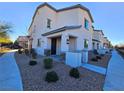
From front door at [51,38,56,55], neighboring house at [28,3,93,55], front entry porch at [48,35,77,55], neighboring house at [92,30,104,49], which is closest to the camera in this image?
front entry porch at [48,35,77,55]

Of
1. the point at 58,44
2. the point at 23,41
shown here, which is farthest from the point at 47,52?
the point at 23,41

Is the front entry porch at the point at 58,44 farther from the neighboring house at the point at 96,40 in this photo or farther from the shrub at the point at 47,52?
the neighboring house at the point at 96,40

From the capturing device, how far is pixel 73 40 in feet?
61.7

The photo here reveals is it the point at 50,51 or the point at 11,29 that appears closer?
the point at 50,51

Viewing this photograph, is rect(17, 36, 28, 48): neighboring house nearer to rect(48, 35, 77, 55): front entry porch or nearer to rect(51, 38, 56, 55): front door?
rect(51, 38, 56, 55): front door

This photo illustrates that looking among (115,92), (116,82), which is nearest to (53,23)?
(116,82)

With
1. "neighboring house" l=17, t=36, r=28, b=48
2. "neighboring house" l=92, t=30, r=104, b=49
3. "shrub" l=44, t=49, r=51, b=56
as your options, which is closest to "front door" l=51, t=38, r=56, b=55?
"shrub" l=44, t=49, r=51, b=56

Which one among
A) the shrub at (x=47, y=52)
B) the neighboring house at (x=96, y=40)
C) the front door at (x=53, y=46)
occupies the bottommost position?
the shrub at (x=47, y=52)

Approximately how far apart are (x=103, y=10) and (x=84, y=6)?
6.62 meters

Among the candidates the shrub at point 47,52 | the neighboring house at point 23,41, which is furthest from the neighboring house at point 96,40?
the neighboring house at point 23,41

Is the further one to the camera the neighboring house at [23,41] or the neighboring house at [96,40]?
the neighboring house at [23,41]

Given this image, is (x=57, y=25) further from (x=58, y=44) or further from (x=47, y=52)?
(x=47, y=52)

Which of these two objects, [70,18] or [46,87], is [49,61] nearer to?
[46,87]

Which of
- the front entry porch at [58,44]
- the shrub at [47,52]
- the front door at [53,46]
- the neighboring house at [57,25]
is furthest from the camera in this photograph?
the front door at [53,46]
